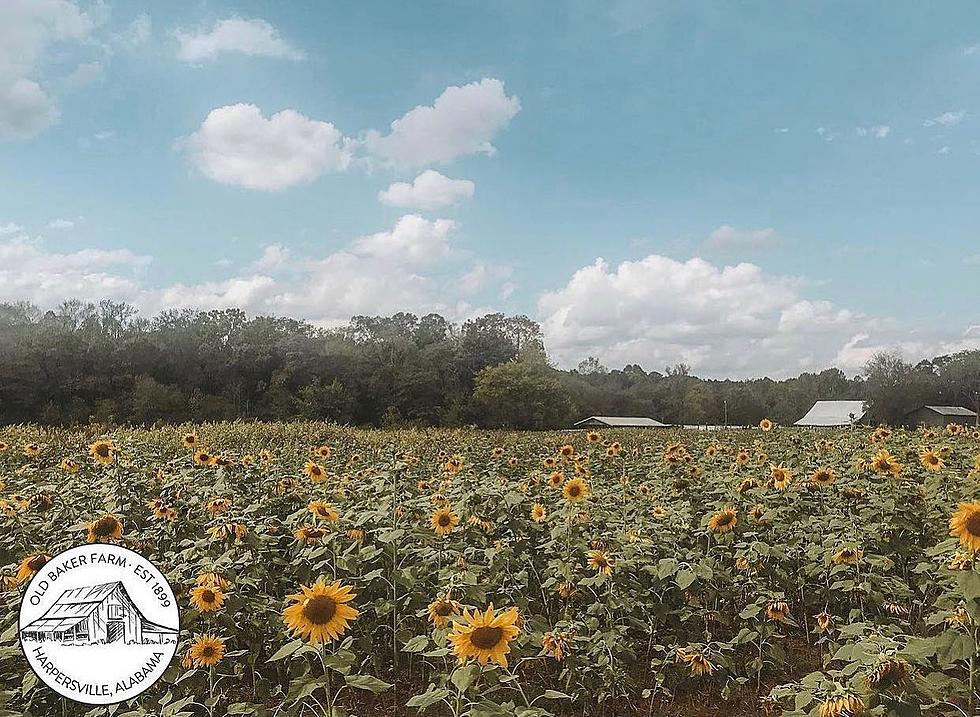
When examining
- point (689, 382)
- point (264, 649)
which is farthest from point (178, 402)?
point (689, 382)

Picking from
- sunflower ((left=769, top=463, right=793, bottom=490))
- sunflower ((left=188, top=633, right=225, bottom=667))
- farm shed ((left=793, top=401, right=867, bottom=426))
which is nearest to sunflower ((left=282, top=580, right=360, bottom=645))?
sunflower ((left=188, top=633, right=225, bottom=667))

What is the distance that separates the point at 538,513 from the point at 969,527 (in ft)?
6.35

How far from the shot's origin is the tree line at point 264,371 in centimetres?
2703

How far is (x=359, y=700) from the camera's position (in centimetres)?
329

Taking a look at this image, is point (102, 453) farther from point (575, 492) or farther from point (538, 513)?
point (575, 492)

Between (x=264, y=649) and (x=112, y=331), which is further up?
(x=112, y=331)

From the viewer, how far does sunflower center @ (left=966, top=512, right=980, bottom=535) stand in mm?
2400

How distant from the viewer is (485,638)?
2.26 m

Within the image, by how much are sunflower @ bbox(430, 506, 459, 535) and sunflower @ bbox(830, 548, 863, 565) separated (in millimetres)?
1767

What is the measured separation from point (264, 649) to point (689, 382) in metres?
57.1

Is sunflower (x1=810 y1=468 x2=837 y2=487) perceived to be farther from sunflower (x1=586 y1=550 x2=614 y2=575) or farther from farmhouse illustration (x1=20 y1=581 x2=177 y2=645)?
farmhouse illustration (x1=20 y1=581 x2=177 y2=645)

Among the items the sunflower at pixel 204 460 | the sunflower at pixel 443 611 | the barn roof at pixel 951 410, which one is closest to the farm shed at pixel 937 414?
the barn roof at pixel 951 410

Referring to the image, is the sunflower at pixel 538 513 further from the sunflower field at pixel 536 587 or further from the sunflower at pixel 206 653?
the sunflower at pixel 206 653

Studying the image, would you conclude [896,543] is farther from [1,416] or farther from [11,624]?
[1,416]
